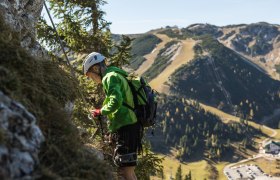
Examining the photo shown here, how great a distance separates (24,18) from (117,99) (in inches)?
235

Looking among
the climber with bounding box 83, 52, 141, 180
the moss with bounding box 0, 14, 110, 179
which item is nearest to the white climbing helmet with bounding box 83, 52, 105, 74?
the climber with bounding box 83, 52, 141, 180

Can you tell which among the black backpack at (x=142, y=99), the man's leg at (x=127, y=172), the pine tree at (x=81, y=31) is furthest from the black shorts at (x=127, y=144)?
the pine tree at (x=81, y=31)

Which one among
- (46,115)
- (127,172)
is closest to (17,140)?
(46,115)

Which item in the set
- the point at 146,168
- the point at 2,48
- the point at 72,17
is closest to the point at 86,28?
the point at 72,17

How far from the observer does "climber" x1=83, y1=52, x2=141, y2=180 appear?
7.76 meters

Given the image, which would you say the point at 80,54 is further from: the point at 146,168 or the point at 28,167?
the point at 28,167

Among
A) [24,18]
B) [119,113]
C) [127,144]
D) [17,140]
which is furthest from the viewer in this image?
[24,18]

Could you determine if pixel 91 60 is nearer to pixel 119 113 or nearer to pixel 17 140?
pixel 119 113

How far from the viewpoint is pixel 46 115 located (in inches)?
250

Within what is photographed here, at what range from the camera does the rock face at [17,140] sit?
15.6ft

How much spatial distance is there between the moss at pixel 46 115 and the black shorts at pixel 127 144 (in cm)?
190

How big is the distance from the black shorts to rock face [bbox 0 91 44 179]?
3123 millimetres

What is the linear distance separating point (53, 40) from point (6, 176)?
17486 millimetres

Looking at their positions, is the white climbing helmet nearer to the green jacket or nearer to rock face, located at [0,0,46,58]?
the green jacket
